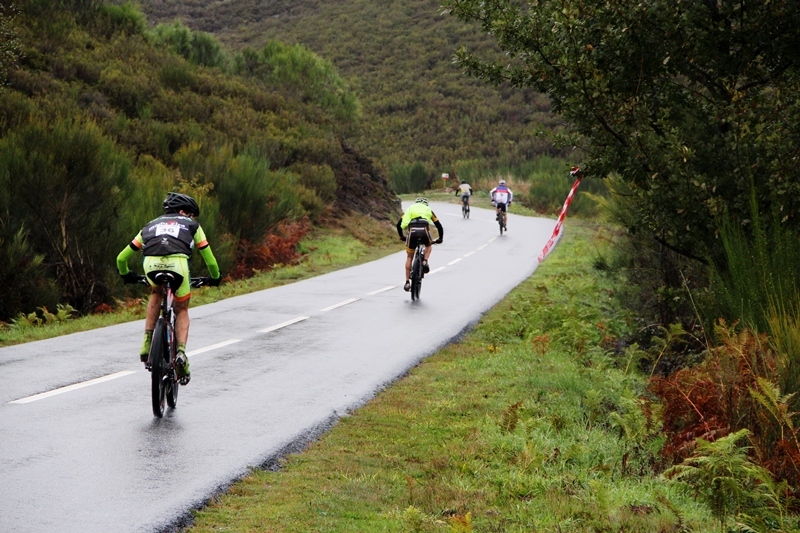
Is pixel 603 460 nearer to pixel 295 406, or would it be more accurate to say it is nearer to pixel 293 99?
pixel 295 406

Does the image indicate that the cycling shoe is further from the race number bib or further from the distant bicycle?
the distant bicycle

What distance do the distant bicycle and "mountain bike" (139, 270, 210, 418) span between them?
9484 millimetres

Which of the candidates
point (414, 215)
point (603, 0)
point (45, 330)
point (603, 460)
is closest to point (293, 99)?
point (414, 215)

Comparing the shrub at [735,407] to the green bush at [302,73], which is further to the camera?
the green bush at [302,73]

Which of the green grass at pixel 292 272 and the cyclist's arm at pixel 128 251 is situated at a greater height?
the cyclist's arm at pixel 128 251

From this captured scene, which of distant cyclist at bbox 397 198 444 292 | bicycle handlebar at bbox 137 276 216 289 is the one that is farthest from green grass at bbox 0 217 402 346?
bicycle handlebar at bbox 137 276 216 289

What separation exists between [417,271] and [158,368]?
10270 mm

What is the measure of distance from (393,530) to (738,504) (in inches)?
74.0

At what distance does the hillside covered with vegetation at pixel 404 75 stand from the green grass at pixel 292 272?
3446cm

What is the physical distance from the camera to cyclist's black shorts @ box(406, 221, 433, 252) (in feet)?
58.4

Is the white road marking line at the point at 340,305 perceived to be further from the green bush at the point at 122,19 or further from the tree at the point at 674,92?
the green bush at the point at 122,19

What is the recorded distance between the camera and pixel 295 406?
343 inches

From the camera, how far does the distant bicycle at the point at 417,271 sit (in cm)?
1767

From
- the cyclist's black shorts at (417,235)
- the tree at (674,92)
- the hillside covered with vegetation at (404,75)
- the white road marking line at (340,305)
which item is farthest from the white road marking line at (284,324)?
the hillside covered with vegetation at (404,75)
